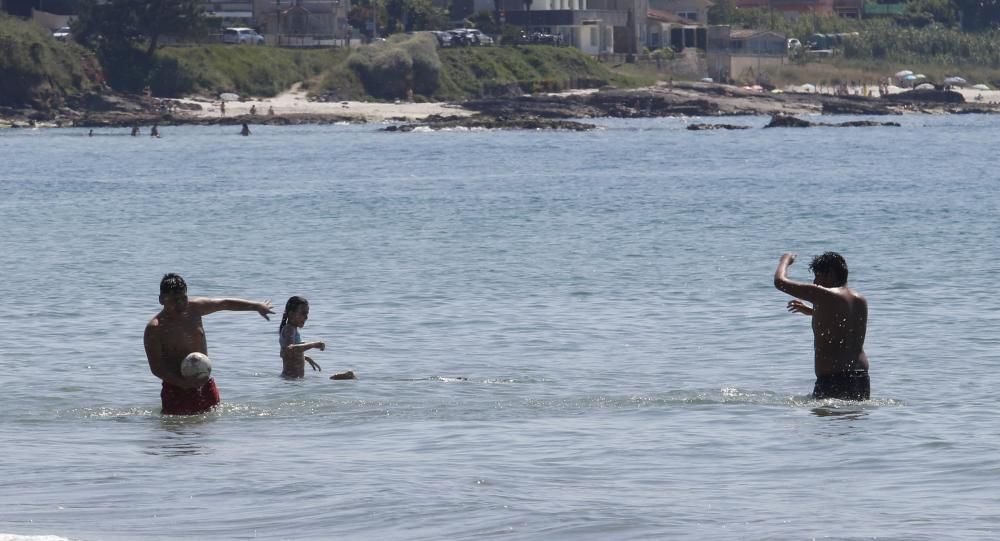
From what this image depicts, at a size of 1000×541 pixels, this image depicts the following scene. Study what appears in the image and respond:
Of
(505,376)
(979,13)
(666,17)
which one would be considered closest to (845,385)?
(505,376)

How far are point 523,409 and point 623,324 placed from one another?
258 inches

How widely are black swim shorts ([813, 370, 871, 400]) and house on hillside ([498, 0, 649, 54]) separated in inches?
4738

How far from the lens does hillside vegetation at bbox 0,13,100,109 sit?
99.4m

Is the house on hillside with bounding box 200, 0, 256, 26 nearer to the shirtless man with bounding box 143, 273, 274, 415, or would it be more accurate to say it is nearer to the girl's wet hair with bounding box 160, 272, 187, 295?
the shirtless man with bounding box 143, 273, 274, 415

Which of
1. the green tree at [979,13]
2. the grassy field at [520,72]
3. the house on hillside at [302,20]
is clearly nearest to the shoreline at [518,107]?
the grassy field at [520,72]

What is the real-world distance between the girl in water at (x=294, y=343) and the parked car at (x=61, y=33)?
97.9 meters

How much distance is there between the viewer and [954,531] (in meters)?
9.87

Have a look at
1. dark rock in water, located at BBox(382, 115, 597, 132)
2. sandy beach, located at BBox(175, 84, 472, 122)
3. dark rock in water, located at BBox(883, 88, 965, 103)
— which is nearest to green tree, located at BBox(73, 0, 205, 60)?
sandy beach, located at BBox(175, 84, 472, 122)

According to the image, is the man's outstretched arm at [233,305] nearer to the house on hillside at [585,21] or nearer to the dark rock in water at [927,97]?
the dark rock in water at [927,97]

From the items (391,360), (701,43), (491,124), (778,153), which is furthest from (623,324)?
(701,43)

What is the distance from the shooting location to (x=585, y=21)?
135 metres

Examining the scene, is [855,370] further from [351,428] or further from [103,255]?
[103,255]

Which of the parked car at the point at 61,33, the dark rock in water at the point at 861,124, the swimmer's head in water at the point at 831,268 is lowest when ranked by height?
the dark rock in water at the point at 861,124

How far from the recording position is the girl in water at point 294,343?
638 inches
